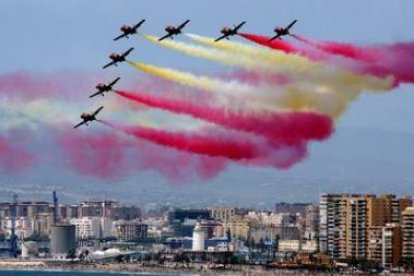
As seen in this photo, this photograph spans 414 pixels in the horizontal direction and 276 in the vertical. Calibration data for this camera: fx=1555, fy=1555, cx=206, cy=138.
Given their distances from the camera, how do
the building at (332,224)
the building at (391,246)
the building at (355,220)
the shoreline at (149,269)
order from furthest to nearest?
the building at (332,224)
the building at (355,220)
the shoreline at (149,269)
the building at (391,246)

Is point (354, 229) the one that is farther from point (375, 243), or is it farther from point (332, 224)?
point (375, 243)

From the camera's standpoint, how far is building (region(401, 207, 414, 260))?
478 feet

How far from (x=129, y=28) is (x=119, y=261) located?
11431cm

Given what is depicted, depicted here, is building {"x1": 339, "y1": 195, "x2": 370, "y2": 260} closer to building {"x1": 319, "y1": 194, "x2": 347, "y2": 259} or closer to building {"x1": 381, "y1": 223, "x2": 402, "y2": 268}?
building {"x1": 319, "y1": 194, "x2": 347, "y2": 259}

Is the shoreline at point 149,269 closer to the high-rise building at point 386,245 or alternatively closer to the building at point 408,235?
the high-rise building at point 386,245

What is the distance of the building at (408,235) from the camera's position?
146m

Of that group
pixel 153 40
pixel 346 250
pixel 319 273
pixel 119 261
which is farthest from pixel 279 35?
pixel 119 261

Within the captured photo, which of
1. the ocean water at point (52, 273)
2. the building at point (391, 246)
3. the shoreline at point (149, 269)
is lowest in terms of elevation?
the ocean water at point (52, 273)

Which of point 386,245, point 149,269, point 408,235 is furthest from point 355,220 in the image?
point 149,269

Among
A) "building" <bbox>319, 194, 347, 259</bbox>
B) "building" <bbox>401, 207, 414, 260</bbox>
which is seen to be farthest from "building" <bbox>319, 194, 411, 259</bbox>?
"building" <bbox>401, 207, 414, 260</bbox>

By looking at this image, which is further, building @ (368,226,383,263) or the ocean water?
the ocean water

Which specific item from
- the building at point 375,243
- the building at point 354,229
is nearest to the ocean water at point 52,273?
the building at point 354,229

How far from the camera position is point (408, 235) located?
146 m

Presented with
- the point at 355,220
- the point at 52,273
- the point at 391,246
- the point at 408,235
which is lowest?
the point at 52,273
